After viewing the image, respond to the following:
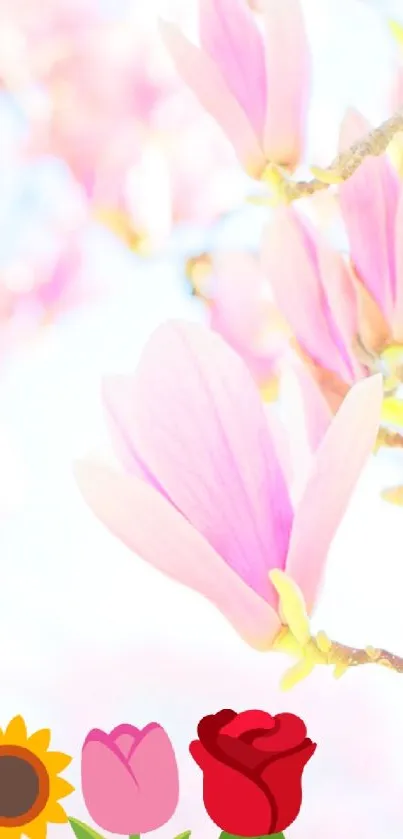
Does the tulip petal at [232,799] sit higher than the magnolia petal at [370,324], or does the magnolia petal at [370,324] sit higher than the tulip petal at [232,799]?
the magnolia petal at [370,324]

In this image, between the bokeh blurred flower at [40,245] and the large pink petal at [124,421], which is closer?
the large pink petal at [124,421]

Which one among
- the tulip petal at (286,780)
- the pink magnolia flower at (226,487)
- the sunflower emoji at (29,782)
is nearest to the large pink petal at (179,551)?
the pink magnolia flower at (226,487)

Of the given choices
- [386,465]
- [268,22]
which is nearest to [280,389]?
[386,465]

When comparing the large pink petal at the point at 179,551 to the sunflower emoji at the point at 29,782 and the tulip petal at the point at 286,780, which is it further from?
the sunflower emoji at the point at 29,782

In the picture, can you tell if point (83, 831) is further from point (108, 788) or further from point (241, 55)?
point (241, 55)

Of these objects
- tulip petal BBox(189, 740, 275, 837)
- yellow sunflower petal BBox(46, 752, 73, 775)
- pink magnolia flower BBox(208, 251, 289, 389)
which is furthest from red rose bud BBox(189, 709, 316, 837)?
pink magnolia flower BBox(208, 251, 289, 389)

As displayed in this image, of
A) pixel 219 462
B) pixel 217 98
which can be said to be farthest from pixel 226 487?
pixel 217 98

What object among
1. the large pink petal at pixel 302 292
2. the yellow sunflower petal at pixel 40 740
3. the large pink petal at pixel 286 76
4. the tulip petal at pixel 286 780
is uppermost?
the large pink petal at pixel 286 76
